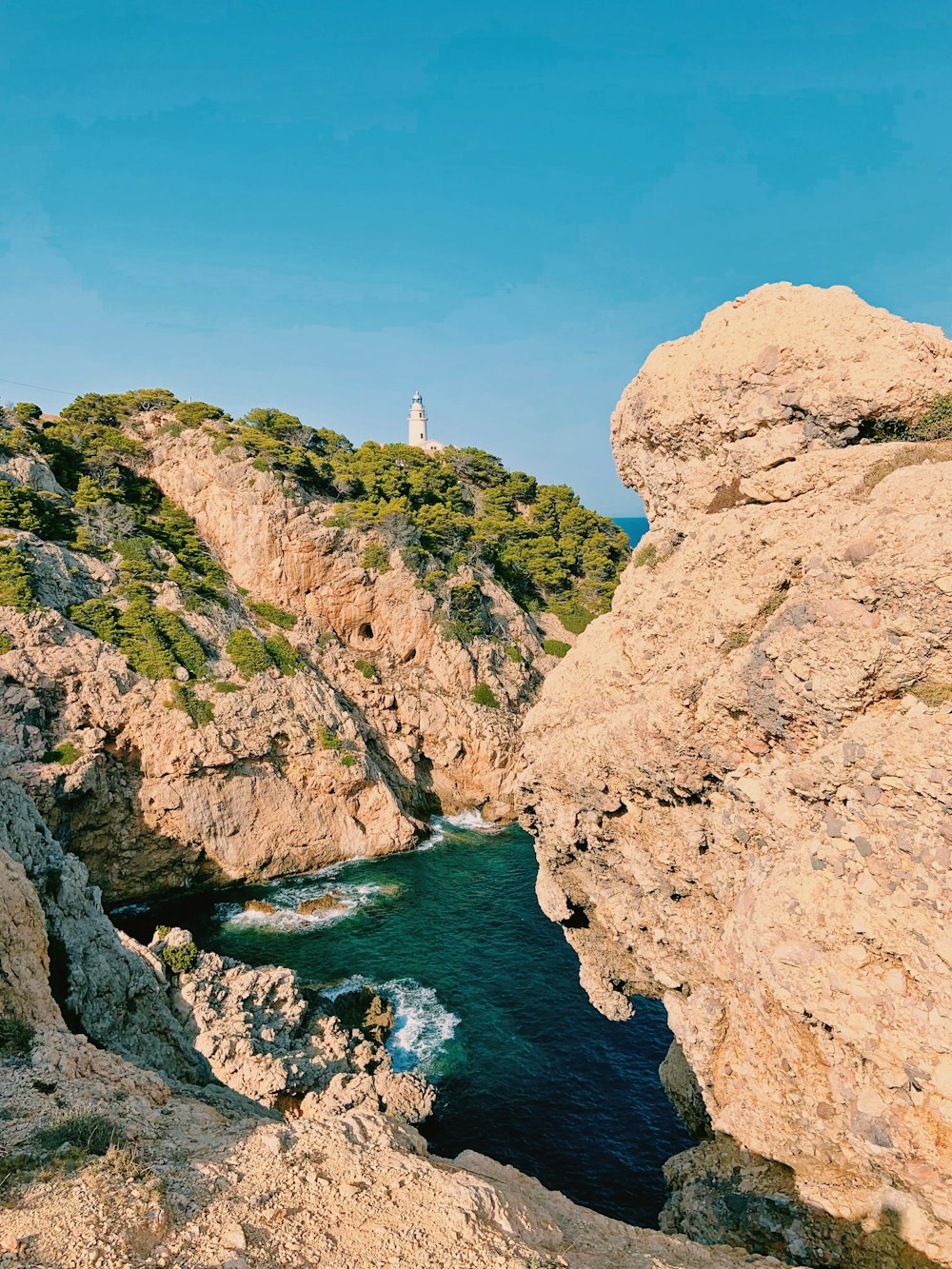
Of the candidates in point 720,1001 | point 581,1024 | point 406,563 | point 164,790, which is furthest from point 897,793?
point 406,563

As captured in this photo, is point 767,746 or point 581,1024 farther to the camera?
point 581,1024

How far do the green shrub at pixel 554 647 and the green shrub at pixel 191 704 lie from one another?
33328 mm

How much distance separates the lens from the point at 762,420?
55.5 feet

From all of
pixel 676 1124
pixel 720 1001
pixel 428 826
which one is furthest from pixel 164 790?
pixel 720 1001

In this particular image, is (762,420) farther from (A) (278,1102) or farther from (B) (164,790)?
(B) (164,790)

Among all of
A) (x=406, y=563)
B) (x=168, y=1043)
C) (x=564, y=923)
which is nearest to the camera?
(x=168, y=1043)

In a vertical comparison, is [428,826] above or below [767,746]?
below

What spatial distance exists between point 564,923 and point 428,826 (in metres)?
29.5

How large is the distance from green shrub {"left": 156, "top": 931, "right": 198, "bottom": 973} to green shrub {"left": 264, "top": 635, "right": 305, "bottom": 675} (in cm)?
2538

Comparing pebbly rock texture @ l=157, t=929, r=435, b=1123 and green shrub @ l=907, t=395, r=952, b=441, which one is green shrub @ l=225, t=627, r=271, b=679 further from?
green shrub @ l=907, t=395, r=952, b=441

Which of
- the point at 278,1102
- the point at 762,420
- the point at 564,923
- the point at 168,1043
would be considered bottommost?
the point at 278,1102

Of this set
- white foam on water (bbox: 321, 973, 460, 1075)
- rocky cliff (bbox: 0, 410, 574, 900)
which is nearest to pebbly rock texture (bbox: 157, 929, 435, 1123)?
white foam on water (bbox: 321, 973, 460, 1075)

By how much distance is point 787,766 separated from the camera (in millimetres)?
14406

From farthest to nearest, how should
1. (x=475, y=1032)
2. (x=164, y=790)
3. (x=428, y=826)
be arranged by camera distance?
1. (x=428, y=826)
2. (x=164, y=790)
3. (x=475, y=1032)
